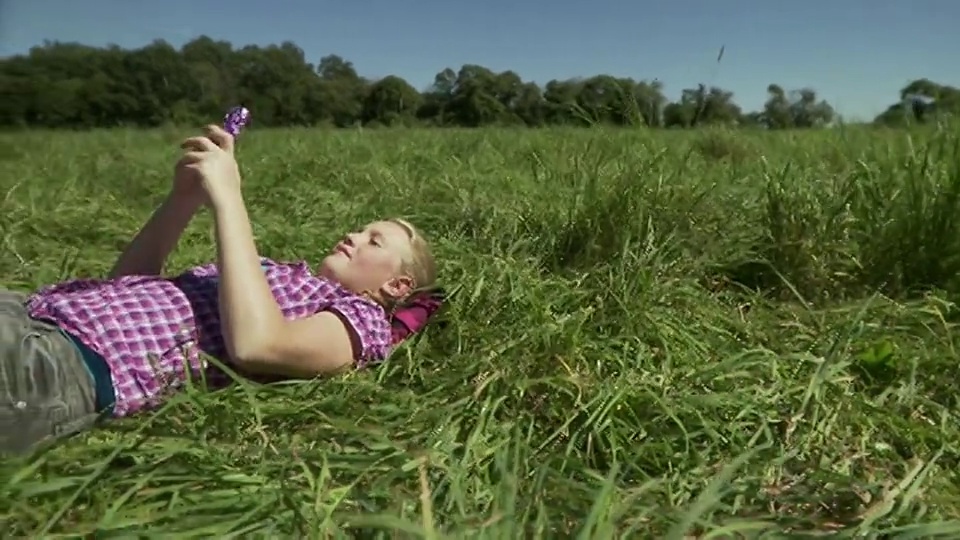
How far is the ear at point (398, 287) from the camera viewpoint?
69.2 inches

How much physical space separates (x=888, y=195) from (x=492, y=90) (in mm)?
2626

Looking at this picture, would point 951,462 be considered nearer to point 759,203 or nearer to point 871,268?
point 871,268

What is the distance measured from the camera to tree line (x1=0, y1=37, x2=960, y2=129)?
254 cm

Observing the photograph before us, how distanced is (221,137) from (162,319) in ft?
1.32

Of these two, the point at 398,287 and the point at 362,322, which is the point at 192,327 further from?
the point at 398,287

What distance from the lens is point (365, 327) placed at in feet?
5.25

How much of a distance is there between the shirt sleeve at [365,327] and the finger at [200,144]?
391 millimetres

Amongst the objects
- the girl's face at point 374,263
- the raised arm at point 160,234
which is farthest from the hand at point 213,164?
the girl's face at point 374,263

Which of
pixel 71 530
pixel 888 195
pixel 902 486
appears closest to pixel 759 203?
pixel 888 195

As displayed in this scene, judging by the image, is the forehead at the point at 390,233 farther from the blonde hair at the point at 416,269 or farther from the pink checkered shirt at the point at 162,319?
the pink checkered shirt at the point at 162,319

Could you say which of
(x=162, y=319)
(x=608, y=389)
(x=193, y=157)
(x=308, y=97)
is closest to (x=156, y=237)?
(x=193, y=157)

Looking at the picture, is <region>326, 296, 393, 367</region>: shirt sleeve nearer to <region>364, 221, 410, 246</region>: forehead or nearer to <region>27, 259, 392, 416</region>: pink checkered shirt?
<region>27, 259, 392, 416</region>: pink checkered shirt

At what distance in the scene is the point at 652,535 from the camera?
99 centimetres

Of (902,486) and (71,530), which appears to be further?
(902,486)
